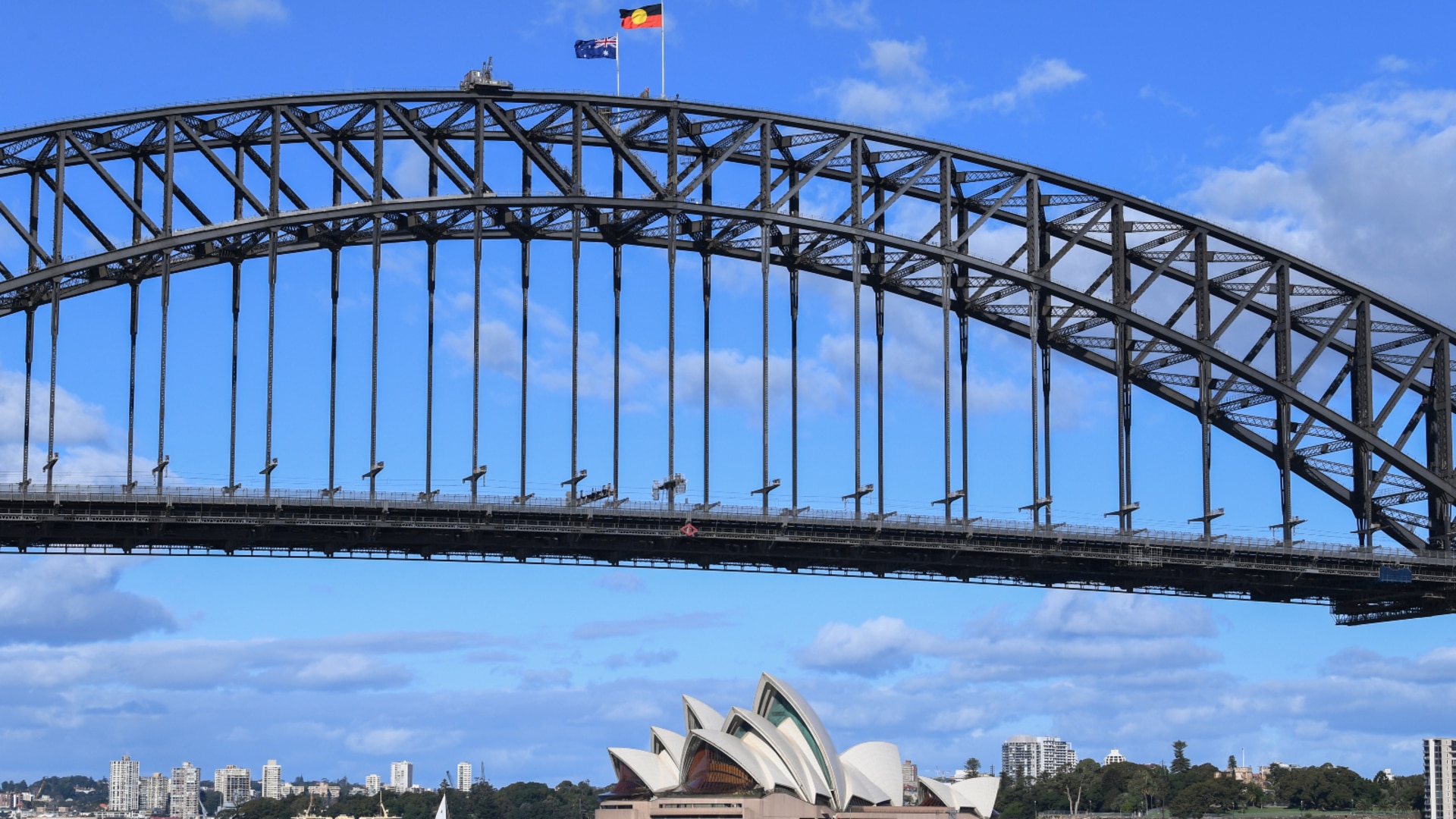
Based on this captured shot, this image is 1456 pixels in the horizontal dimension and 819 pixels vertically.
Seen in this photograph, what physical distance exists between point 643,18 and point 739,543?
22286 mm

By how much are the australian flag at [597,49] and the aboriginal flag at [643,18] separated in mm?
1127

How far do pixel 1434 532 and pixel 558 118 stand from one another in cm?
4486

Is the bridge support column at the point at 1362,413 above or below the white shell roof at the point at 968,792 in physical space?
above

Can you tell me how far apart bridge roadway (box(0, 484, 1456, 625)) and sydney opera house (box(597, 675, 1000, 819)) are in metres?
12.8

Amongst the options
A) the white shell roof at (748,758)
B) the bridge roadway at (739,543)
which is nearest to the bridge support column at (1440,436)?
the bridge roadway at (739,543)

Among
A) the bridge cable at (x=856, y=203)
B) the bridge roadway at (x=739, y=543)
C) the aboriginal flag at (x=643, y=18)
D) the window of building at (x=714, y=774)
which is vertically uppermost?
the aboriginal flag at (x=643, y=18)

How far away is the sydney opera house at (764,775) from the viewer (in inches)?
3767

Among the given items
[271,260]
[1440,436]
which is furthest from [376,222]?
[1440,436]

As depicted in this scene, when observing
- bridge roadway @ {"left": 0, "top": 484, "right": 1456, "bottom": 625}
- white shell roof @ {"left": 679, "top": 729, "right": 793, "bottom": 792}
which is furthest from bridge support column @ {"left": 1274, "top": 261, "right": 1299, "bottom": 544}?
white shell roof @ {"left": 679, "top": 729, "right": 793, "bottom": 792}

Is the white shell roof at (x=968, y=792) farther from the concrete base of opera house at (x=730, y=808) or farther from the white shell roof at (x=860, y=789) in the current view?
the concrete base of opera house at (x=730, y=808)

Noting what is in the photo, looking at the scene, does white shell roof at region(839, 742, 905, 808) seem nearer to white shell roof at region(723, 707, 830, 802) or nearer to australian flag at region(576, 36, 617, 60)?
white shell roof at region(723, 707, 830, 802)

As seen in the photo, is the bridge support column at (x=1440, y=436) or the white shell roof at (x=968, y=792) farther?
the white shell roof at (x=968, y=792)

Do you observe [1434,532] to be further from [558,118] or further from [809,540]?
[558,118]

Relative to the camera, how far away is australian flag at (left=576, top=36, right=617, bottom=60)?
87.2 m
